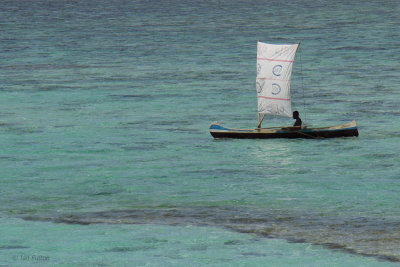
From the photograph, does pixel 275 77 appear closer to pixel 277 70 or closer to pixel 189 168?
pixel 277 70

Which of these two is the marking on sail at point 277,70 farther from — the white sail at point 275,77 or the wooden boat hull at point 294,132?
the wooden boat hull at point 294,132

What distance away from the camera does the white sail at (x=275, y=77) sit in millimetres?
45250

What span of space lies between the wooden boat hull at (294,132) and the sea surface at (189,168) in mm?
592

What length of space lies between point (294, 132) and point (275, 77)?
304cm

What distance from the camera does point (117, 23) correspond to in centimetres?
16812

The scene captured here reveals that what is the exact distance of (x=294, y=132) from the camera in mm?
44375

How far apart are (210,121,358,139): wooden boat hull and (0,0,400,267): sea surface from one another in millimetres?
592

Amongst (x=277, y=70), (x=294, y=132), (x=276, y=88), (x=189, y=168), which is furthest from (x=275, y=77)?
(x=189, y=168)

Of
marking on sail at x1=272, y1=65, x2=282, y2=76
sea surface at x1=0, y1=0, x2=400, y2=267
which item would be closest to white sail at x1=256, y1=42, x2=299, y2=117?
marking on sail at x1=272, y1=65, x2=282, y2=76

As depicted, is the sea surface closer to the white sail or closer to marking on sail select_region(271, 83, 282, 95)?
the white sail

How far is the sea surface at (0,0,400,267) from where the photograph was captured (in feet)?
93.2

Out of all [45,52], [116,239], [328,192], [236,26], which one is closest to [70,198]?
[116,239]

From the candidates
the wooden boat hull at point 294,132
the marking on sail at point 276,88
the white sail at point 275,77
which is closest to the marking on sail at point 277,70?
the white sail at point 275,77

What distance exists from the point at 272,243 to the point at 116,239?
485 cm
